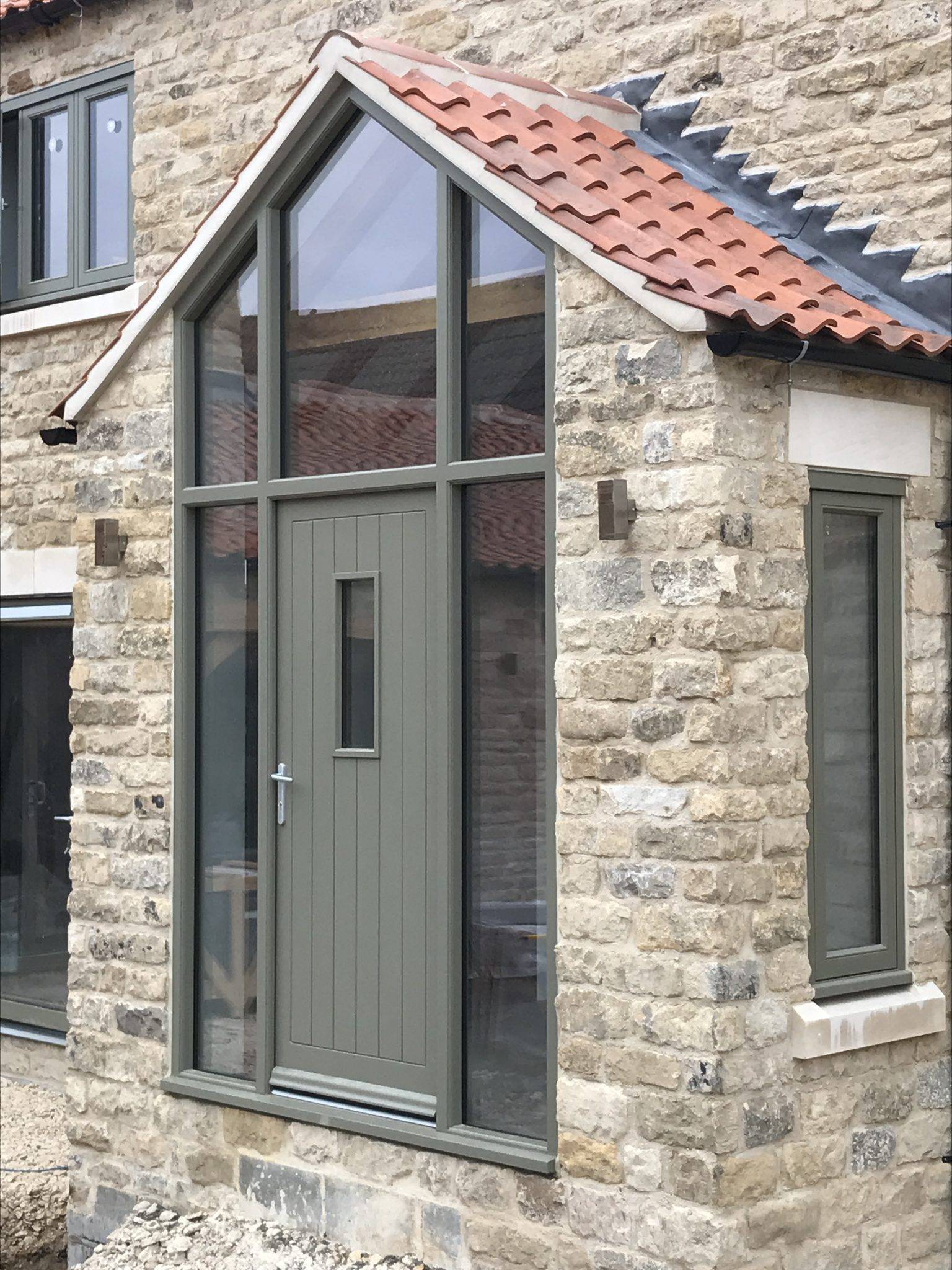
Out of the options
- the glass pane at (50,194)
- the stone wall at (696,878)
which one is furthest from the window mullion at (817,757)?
the glass pane at (50,194)

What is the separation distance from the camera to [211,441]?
23.7ft

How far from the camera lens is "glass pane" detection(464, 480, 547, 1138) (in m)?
6.11

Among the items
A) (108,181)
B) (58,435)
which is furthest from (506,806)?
(108,181)

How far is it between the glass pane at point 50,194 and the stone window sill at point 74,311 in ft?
0.97

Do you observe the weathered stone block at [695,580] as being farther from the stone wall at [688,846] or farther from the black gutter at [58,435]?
the black gutter at [58,435]

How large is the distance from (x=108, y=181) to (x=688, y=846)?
6072mm

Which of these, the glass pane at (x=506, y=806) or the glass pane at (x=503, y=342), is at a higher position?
the glass pane at (x=503, y=342)

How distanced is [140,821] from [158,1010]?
81cm

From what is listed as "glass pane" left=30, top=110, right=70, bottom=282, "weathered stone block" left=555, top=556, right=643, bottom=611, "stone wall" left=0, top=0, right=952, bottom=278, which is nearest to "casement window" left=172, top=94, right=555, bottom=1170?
"weathered stone block" left=555, top=556, right=643, bottom=611

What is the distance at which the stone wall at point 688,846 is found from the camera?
5562 mm

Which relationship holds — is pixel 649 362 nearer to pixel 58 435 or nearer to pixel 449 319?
pixel 449 319

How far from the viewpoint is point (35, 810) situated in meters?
10.2

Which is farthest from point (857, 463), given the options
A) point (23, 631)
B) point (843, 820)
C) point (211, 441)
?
point (23, 631)

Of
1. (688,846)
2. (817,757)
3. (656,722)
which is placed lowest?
(688,846)
